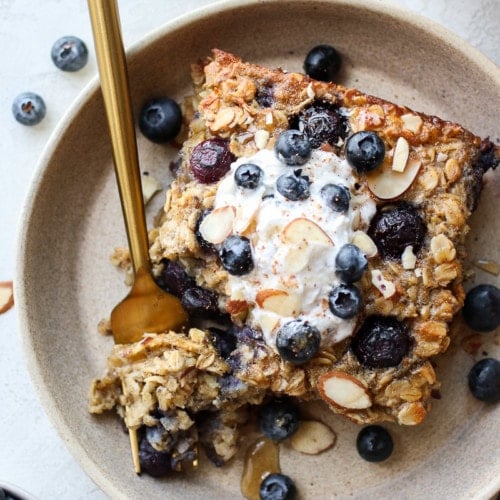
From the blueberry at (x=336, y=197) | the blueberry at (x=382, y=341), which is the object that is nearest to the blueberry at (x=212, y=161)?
the blueberry at (x=336, y=197)

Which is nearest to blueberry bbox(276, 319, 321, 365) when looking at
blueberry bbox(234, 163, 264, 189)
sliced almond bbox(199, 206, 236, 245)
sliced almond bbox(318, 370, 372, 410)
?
sliced almond bbox(318, 370, 372, 410)

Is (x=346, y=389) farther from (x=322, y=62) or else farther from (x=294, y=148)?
(x=322, y=62)

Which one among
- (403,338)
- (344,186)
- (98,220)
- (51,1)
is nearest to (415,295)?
(403,338)

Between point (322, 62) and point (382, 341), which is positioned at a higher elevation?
point (322, 62)

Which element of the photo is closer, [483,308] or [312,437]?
[483,308]

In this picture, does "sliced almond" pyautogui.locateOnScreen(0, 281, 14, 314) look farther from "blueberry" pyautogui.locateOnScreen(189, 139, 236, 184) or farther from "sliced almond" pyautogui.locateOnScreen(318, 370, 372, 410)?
"sliced almond" pyautogui.locateOnScreen(318, 370, 372, 410)

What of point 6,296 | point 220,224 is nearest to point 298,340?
point 220,224

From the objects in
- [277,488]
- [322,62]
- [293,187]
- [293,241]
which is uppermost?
[322,62]
